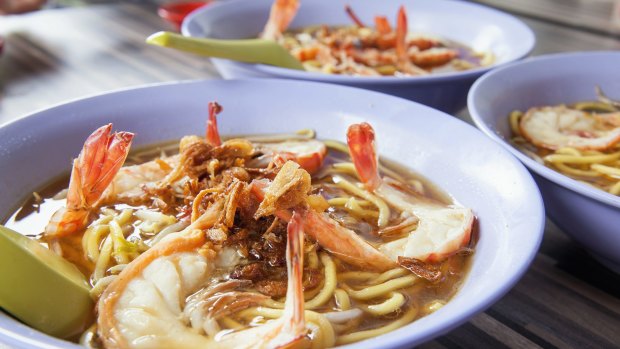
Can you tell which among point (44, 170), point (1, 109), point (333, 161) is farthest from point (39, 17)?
point (333, 161)

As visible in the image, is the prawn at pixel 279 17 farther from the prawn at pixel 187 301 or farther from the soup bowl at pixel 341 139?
the prawn at pixel 187 301

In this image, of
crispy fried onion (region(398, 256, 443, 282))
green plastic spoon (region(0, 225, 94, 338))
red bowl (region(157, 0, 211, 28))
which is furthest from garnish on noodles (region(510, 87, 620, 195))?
red bowl (region(157, 0, 211, 28))

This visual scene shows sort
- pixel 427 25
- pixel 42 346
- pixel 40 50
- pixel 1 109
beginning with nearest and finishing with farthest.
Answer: pixel 42 346, pixel 1 109, pixel 40 50, pixel 427 25

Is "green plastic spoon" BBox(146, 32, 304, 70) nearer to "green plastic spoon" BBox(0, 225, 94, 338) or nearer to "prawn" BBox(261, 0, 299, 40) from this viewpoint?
"prawn" BBox(261, 0, 299, 40)

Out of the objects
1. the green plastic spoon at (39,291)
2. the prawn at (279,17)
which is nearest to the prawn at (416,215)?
the green plastic spoon at (39,291)

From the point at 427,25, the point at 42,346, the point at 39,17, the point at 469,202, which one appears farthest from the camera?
the point at 39,17

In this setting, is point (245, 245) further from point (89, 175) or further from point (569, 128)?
point (569, 128)

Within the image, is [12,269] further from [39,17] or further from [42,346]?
[39,17]
